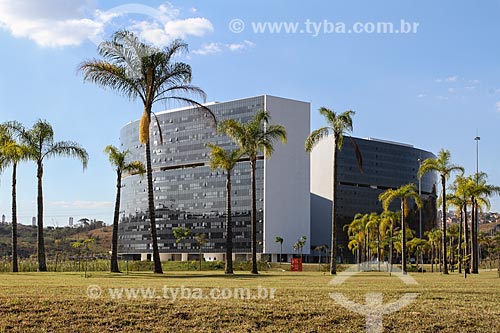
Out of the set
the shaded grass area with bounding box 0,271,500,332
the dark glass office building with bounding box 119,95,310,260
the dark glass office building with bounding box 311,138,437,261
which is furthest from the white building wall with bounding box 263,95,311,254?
the shaded grass area with bounding box 0,271,500,332

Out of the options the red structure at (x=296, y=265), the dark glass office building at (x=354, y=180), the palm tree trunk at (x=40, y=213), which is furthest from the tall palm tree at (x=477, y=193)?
the dark glass office building at (x=354, y=180)

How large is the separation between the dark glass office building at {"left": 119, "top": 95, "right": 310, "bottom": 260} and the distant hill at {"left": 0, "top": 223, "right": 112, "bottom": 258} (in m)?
12.9

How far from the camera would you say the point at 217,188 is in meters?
140

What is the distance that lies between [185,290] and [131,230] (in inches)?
5445

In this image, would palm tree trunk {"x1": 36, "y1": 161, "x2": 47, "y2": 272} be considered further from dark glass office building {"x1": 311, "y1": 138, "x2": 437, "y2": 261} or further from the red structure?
dark glass office building {"x1": 311, "y1": 138, "x2": 437, "y2": 261}

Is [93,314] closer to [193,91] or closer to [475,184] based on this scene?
[193,91]

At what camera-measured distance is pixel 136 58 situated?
36781 millimetres

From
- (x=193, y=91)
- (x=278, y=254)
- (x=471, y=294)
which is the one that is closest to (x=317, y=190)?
(x=278, y=254)

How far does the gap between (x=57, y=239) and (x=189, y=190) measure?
1166 inches

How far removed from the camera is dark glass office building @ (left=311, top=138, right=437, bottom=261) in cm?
15825

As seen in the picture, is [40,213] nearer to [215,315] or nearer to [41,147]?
[41,147]

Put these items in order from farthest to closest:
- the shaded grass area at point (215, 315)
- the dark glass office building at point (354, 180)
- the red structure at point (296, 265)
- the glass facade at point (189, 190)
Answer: the dark glass office building at point (354, 180) → the glass facade at point (189, 190) → the red structure at point (296, 265) → the shaded grass area at point (215, 315)

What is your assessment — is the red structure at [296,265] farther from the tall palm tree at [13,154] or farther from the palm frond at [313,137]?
the tall palm tree at [13,154]

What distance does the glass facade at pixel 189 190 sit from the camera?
445 feet
